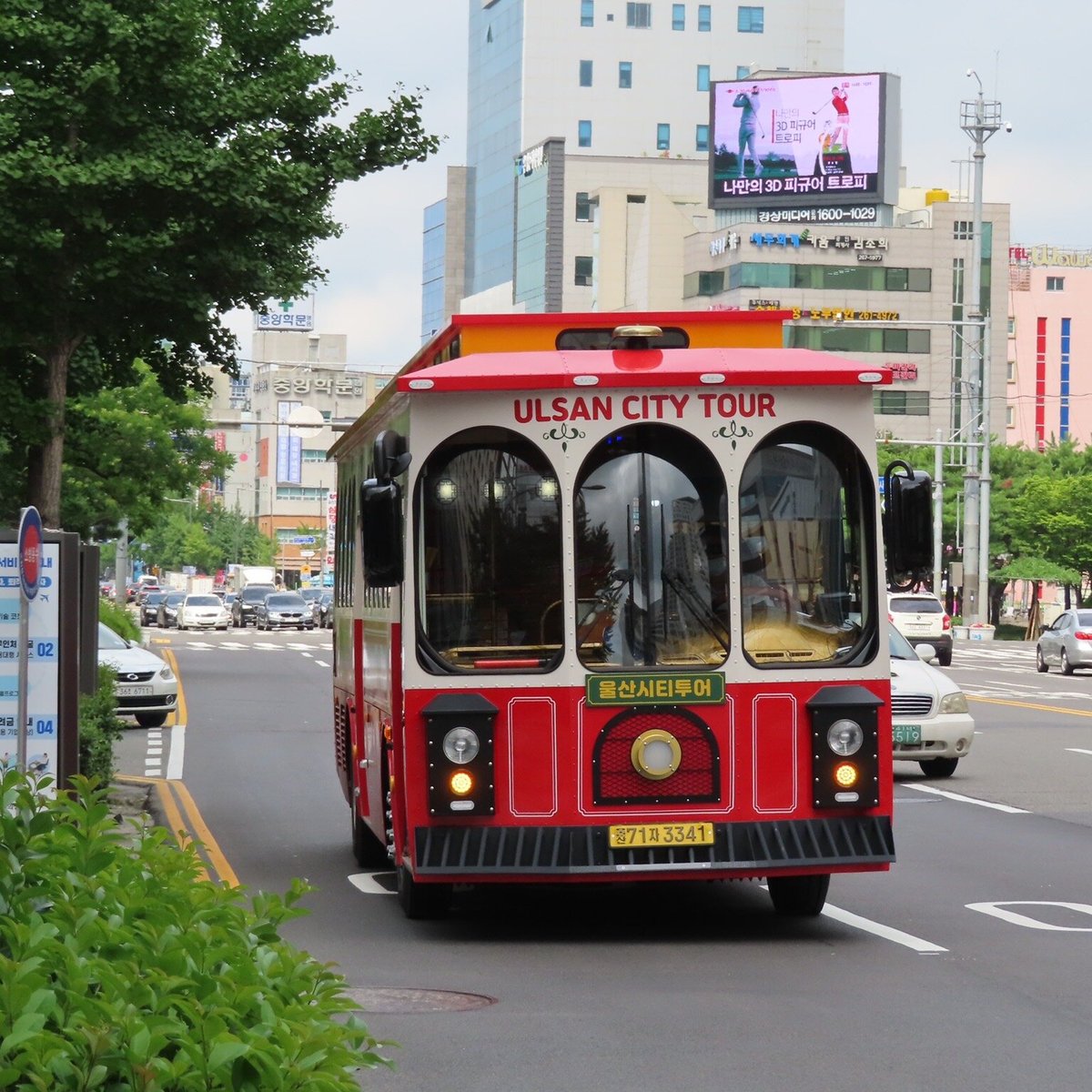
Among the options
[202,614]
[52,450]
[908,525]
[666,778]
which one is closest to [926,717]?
[52,450]

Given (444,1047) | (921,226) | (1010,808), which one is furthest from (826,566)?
(921,226)

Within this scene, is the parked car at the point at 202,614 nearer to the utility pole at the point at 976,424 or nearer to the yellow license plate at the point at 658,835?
the utility pole at the point at 976,424

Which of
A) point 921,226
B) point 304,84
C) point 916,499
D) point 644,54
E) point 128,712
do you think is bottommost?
point 128,712

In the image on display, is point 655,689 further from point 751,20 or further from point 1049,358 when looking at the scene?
point 1049,358

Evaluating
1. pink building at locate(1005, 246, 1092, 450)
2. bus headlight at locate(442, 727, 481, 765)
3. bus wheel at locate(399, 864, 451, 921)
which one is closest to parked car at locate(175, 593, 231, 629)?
bus wheel at locate(399, 864, 451, 921)

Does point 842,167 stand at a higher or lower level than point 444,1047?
higher

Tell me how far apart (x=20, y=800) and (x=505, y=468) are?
5.89 metres

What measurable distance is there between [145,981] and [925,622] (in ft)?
165

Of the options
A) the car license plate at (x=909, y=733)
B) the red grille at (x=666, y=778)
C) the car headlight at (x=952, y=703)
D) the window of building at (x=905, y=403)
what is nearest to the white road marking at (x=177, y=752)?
the car license plate at (x=909, y=733)

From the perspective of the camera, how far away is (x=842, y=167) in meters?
112

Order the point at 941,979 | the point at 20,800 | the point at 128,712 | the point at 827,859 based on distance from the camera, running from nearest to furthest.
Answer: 1. the point at 20,800
2. the point at 941,979
3. the point at 827,859
4. the point at 128,712

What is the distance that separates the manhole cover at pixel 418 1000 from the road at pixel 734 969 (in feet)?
0.06

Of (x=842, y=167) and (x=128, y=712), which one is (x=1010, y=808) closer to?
(x=128, y=712)

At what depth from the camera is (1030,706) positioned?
116 ft
